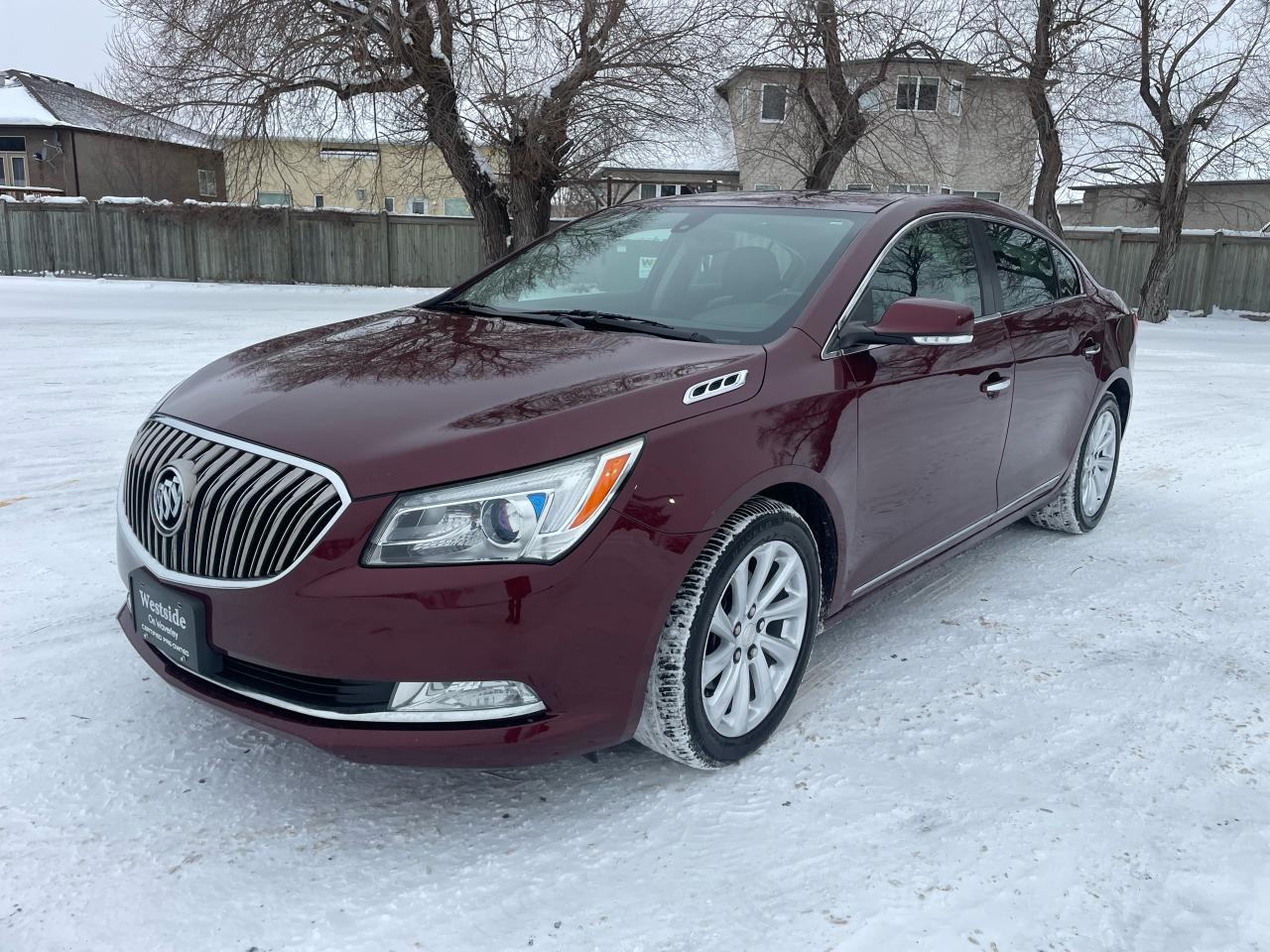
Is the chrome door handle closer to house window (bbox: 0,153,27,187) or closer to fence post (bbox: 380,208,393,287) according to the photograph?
fence post (bbox: 380,208,393,287)

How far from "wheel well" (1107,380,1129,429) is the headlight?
3890 mm

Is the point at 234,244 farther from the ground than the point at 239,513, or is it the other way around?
the point at 234,244

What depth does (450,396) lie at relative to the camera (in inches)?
103

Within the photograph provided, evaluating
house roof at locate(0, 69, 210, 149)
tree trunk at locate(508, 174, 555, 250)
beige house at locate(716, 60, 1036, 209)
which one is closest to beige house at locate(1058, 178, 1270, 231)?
beige house at locate(716, 60, 1036, 209)

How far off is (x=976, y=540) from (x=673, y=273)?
1695 millimetres

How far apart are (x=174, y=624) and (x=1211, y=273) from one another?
26.4 m

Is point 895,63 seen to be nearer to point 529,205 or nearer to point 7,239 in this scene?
point 529,205

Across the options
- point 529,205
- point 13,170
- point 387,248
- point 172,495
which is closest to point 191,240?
point 387,248

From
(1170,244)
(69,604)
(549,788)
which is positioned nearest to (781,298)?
(549,788)

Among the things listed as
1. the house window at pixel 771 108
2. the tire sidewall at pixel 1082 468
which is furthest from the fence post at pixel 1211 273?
the tire sidewall at pixel 1082 468

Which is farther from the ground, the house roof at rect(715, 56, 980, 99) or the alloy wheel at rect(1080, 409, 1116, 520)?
the house roof at rect(715, 56, 980, 99)

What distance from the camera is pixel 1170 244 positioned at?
2119cm

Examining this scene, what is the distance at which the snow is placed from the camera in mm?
39481

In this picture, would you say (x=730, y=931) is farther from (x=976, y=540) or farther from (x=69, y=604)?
(x=69, y=604)
